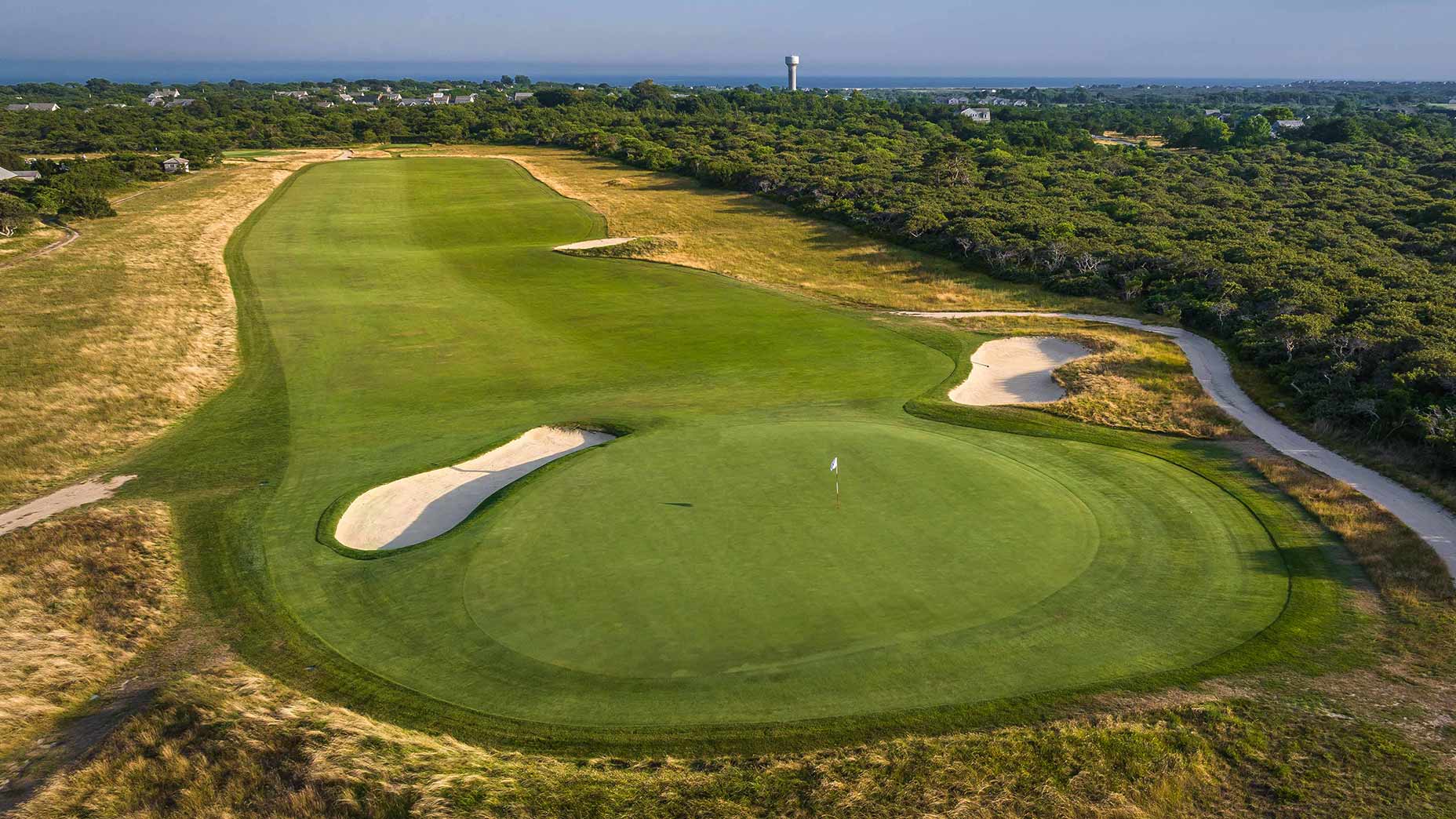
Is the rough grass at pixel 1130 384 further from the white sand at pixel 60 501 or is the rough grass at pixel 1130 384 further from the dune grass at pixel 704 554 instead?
the white sand at pixel 60 501

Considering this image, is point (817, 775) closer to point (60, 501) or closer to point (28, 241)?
point (60, 501)

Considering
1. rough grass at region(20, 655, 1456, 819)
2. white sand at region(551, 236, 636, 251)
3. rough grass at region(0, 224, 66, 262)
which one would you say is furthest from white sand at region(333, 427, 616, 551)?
rough grass at region(0, 224, 66, 262)

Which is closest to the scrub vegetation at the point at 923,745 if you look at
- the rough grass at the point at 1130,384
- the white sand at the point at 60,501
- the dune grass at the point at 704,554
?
the dune grass at the point at 704,554

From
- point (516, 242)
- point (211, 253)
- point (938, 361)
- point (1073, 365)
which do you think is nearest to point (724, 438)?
point (938, 361)

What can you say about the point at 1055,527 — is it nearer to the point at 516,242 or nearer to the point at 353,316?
the point at 353,316

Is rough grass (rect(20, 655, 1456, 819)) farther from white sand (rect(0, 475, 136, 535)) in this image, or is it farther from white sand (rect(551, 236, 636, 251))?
white sand (rect(551, 236, 636, 251))
